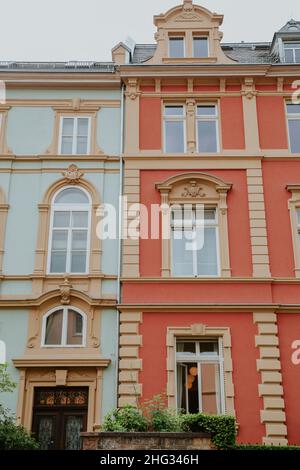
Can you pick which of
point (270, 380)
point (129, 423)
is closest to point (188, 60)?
point (270, 380)

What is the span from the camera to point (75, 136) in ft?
61.8

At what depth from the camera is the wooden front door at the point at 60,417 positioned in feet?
50.5

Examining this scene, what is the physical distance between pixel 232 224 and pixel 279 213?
5.02ft

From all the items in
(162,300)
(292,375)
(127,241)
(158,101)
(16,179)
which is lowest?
(292,375)

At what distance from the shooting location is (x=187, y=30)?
20.2 m

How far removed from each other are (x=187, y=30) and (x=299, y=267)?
939 cm

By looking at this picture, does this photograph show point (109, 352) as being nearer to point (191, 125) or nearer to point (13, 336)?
point (13, 336)

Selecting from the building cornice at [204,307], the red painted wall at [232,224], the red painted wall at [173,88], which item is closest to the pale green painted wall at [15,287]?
the building cornice at [204,307]

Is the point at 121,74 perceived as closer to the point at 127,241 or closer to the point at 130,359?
the point at 127,241

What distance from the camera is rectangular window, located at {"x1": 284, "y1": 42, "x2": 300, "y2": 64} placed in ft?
66.2

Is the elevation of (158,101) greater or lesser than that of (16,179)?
greater
